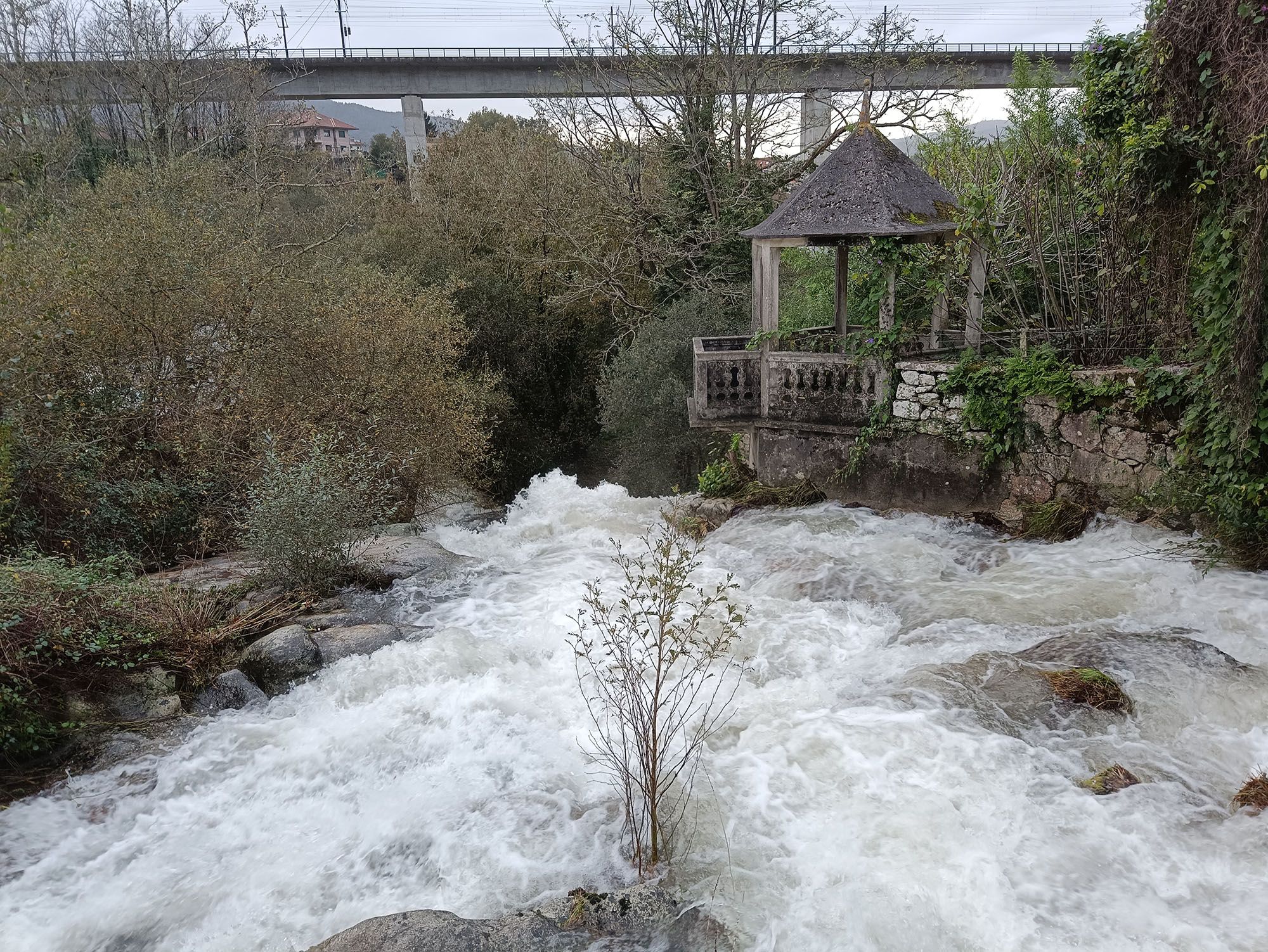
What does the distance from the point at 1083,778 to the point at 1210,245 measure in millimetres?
5858

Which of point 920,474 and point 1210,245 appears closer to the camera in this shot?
point 1210,245

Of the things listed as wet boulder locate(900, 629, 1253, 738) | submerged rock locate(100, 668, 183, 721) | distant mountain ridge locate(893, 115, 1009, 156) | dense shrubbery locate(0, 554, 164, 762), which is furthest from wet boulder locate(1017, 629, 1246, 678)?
distant mountain ridge locate(893, 115, 1009, 156)

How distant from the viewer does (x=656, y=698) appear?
5582mm

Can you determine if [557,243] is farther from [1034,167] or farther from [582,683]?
[582,683]

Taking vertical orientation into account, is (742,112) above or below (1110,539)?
above

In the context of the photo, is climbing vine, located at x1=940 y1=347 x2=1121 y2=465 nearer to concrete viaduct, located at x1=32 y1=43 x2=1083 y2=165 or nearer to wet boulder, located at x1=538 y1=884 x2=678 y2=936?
wet boulder, located at x1=538 y1=884 x2=678 y2=936

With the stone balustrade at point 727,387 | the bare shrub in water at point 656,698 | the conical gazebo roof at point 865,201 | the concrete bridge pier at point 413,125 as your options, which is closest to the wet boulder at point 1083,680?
the bare shrub in water at point 656,698

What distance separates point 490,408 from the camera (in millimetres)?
22188

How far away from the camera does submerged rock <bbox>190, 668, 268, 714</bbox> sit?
26.1 ft

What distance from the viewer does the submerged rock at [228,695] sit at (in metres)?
7.96

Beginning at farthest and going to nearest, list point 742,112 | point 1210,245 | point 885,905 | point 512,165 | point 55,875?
point 512,165
point 742,112
point 1210,245
point 55,875
point 885,905

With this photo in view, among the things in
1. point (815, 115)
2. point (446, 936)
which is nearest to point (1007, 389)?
point (446, 936)

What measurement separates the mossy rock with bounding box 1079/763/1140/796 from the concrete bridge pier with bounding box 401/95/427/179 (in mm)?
31708

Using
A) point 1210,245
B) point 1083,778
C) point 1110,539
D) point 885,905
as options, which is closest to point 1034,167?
point 1210,245
